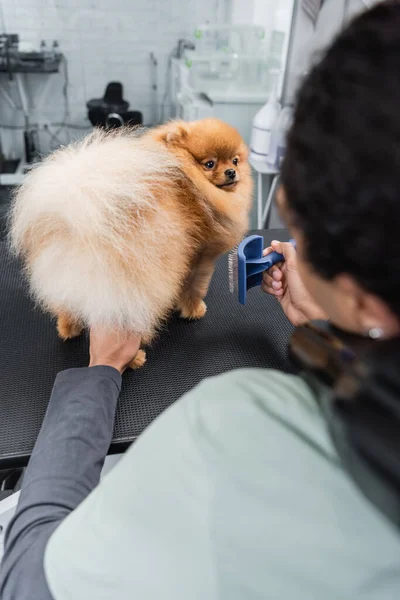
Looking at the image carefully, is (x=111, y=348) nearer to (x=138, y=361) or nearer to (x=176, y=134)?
(x=138, y=361)

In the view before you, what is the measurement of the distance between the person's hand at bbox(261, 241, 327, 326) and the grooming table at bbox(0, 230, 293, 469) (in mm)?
95

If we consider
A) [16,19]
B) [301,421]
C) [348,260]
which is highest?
[16,19]

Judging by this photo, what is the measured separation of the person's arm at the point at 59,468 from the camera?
44 centimetres

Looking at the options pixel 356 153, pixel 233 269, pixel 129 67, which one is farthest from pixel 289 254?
pixel 129 67

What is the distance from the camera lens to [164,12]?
2.72m

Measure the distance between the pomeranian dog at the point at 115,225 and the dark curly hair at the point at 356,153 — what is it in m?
0.47

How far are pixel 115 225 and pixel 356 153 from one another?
1.70 feet

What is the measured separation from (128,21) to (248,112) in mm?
1213

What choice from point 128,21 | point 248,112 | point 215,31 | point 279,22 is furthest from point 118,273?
point 128,21

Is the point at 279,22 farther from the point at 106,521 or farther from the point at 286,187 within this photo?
the point at 106,521

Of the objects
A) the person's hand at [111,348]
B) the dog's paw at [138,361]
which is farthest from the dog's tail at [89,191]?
the dog's paw at [138,361]

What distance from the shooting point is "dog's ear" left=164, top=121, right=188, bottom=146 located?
88 centimetres

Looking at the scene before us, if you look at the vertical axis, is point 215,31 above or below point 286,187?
above

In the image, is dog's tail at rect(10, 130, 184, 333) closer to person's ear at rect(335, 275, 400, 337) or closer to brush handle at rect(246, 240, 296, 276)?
brush handle at rect(246, 240, 296, 276)
